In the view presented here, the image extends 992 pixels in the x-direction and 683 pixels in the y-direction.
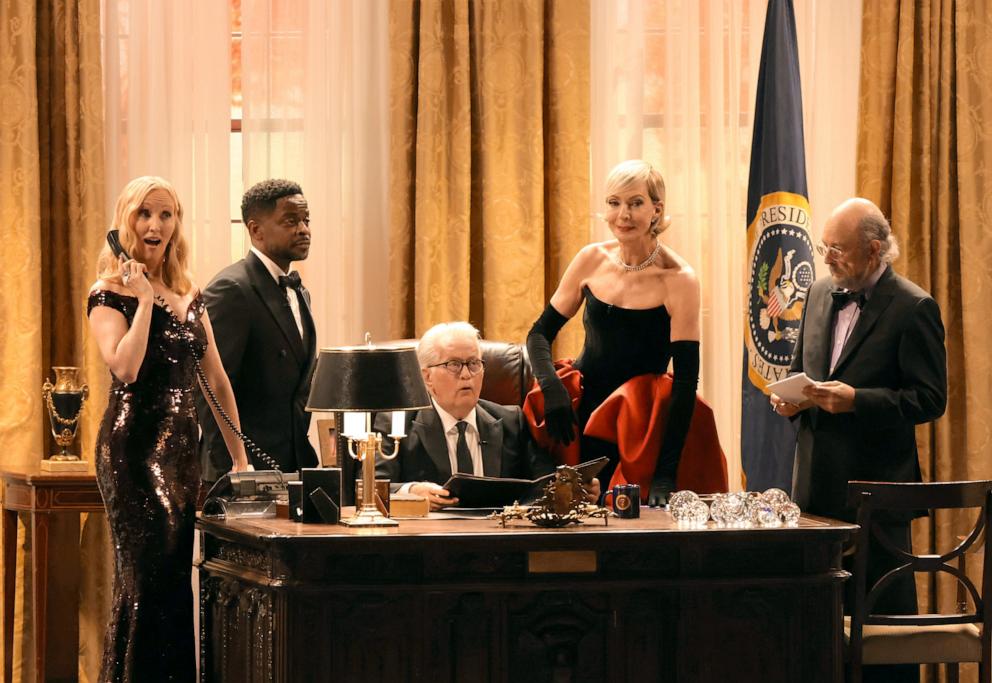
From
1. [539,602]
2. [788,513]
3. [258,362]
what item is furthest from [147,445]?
[788,513]

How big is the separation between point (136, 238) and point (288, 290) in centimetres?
85

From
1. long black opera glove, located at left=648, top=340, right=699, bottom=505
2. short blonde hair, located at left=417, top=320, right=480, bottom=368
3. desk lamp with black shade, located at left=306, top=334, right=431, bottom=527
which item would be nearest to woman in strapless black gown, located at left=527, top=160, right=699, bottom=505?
long black opera glove, located at left=648, top=340, right=699, bottom=505

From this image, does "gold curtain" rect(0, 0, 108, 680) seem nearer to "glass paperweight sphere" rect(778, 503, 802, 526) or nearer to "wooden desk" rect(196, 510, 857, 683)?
"wooden desk" rect(196, 510, 857, 683)

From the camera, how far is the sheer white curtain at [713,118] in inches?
247

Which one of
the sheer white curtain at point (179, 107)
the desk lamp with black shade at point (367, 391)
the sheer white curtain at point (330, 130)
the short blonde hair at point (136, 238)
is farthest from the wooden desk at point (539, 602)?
the sheer white curtain at point (179, 107)

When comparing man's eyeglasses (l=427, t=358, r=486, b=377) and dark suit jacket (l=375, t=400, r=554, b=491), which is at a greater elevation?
man's eyeglasses (l=427, t=358, r=486, b=377)

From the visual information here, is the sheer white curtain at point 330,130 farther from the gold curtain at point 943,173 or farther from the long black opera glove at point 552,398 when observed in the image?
the gold curtain at point 943,173

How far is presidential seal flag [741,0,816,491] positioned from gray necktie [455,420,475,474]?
5.62 feet

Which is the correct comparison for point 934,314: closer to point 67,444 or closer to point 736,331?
point 736,331

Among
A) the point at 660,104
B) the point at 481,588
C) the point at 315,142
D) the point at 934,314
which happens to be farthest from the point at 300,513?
the point at 660,104

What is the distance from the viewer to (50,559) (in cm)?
590

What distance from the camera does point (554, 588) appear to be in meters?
3.70

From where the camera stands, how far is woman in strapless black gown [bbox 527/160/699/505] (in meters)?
4.46

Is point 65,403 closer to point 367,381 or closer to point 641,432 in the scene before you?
point 367,381
